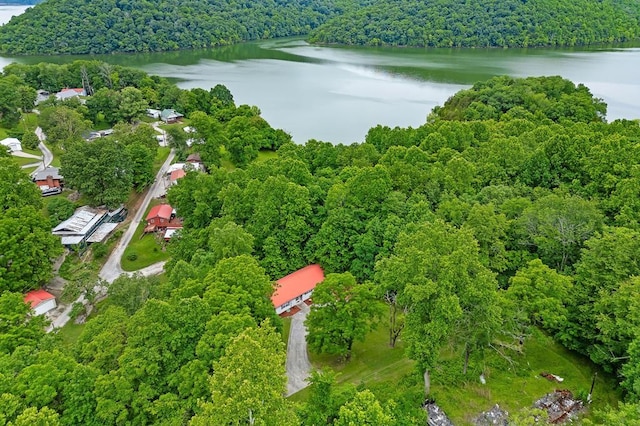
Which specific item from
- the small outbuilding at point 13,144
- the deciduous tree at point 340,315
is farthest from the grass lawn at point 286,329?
the small outbuilding at point 13,144

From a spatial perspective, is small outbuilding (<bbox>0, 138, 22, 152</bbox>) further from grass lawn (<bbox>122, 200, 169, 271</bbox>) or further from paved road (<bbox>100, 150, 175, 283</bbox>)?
grass lawn (<bbox>122, 200, 169, 271</bbox>)

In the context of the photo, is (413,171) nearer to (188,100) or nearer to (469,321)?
(469,321)

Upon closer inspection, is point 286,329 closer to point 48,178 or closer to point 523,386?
point 523,386

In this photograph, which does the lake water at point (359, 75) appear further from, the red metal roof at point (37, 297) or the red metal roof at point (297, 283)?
the red metal roof at point (37, 297)

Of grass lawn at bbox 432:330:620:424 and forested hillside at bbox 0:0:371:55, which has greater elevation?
forested hillside at bbox 0:0:371:55

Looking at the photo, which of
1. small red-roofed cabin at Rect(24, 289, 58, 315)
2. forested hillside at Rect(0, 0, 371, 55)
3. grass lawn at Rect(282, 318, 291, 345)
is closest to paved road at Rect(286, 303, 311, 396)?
grass lawn at Rect(282, 318, 291, 345)
